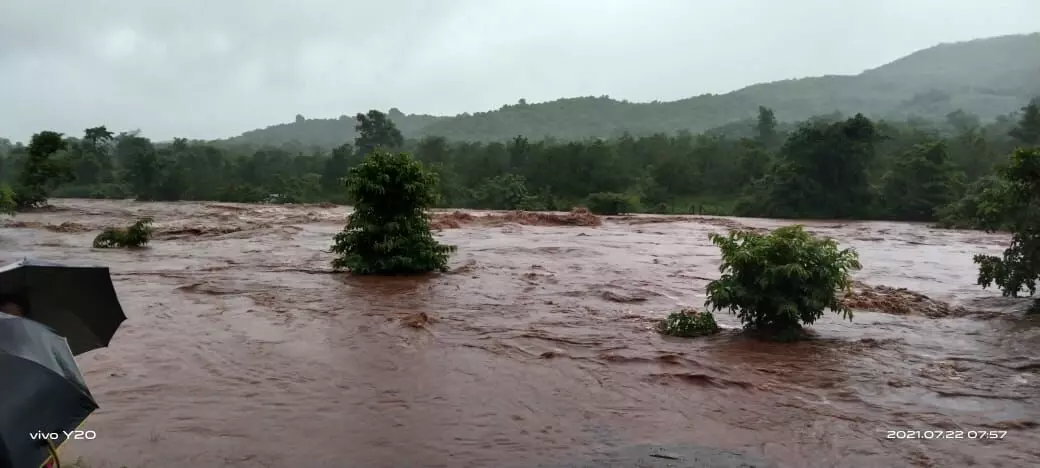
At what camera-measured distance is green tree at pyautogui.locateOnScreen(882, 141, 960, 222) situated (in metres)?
35.3

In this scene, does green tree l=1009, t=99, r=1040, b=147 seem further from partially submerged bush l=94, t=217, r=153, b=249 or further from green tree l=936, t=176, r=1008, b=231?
partially submerged bush l=94, t=217, r=153, b=249

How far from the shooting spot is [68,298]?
3.97 meters

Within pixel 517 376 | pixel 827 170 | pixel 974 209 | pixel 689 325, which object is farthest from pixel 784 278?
pixel 827 170

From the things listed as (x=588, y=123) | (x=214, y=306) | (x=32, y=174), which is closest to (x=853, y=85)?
(x=588, y=123)

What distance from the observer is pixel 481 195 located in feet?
165

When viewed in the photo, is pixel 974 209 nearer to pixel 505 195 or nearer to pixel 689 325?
pixel 689 325

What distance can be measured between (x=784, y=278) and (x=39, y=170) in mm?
38968

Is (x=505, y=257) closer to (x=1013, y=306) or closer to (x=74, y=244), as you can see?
(x=1013, y=306)

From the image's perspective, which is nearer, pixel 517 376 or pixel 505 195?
pixel 517 376

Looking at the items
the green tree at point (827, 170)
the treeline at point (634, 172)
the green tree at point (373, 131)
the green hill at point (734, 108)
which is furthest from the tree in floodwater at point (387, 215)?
the green hill at point (734, 108)

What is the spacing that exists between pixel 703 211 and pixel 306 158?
39.1m

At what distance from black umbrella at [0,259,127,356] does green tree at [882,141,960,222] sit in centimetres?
3816

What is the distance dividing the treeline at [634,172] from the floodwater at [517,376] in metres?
20.4
